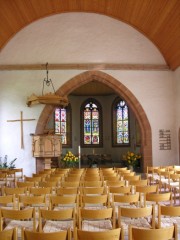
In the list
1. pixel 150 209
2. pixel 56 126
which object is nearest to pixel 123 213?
pixel 150 209

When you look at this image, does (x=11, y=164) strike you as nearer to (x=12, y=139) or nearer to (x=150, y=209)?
(x=12, y=139)

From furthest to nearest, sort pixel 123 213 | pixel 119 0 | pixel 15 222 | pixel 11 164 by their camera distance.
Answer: pixel 11 164
pixel 119 0
pixel 15 222
pixel 123 213

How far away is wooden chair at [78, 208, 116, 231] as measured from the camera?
4531mm

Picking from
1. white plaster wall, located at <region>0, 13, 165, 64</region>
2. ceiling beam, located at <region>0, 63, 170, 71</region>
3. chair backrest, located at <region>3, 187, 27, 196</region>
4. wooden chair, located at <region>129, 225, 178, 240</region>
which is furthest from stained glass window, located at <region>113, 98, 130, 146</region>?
A: wooden chair, located at <region>129, 225, 178, 240</region>

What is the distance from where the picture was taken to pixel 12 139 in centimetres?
1575

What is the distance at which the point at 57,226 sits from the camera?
489cm

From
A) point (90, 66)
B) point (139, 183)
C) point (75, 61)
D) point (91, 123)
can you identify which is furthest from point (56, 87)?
point (139, 183)

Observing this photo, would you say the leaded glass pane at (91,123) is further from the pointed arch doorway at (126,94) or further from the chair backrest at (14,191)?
the chair backrest at (14,191)

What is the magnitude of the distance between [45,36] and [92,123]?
9.51 metres

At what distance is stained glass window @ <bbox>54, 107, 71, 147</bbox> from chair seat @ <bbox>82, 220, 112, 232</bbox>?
18.0 m

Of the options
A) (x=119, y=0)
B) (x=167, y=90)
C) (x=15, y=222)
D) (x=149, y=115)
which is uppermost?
Answer: (x=119, y=0)

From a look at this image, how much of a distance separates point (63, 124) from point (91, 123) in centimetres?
220

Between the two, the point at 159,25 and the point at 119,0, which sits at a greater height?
the point at 119,0

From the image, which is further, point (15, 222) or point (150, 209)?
point (15, 222)
